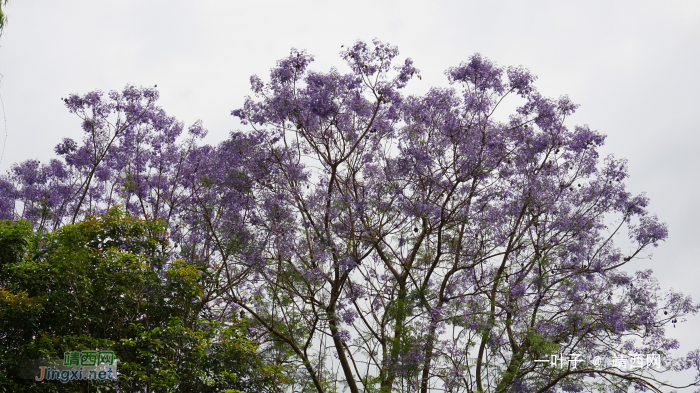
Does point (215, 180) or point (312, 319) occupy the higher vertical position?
point (215, 180)

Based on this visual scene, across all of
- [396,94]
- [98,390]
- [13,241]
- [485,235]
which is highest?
[396,94]

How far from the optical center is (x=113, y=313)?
Answer: 751 centimetres

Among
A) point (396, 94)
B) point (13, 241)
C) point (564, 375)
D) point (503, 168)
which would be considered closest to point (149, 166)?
point (13, 241)

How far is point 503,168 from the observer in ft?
32.6

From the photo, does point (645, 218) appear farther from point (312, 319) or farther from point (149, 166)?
point (149, 166)

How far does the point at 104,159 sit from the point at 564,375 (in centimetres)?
1000

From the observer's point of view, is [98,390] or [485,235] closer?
[98,390]

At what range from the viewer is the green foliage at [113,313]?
6.95m

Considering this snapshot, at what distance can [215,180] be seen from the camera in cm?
1084

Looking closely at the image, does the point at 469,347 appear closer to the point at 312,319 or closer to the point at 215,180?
the point at 312,319

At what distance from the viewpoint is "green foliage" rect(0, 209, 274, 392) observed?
22.8ft

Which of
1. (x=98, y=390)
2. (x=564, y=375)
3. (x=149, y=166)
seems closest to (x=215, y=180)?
(x=149, y=166)

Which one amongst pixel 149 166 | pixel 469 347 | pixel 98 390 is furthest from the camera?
pixel 149 166

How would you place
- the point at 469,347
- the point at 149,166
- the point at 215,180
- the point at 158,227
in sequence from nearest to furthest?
the point at 158,227 → the point at 469,347 → the point at 215,180 → the point at 149,166
